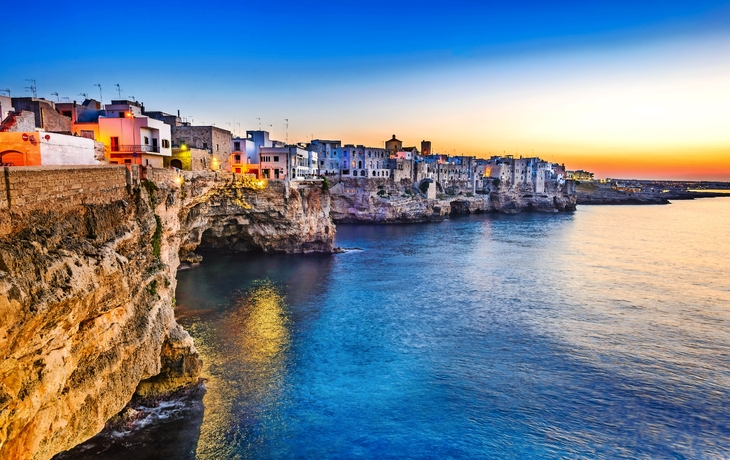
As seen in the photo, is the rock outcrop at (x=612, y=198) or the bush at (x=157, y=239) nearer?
the bush at (x=157, y=239)

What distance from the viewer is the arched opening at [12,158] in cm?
1736

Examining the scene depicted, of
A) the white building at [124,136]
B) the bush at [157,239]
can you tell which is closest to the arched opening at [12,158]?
the bush at [157,239]

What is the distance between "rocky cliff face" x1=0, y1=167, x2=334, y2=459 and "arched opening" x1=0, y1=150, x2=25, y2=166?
168 inches

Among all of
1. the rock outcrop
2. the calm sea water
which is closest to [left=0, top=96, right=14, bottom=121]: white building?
the calm sea water

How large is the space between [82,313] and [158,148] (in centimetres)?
2548

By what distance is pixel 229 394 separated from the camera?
18078 millimetres

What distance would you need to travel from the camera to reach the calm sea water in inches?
623

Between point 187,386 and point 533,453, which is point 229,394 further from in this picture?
point 533,453

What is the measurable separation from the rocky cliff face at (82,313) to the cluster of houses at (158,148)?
4282 mm

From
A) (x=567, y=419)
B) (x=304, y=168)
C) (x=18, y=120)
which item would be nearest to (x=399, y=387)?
(x=567, y=419)

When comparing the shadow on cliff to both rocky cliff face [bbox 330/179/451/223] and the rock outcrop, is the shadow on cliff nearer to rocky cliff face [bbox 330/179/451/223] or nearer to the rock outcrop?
rocky cliff face [bbox 330/179/451/223]

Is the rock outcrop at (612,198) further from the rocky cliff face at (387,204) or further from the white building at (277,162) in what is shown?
the white building at (277,162)

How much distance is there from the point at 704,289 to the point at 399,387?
31.2 m

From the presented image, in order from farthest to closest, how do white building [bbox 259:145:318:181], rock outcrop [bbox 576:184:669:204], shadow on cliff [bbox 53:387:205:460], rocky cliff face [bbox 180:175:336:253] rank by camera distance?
rock outcrop [bbox 576:184:669:204]
white building [bbox 259:145:318:181]
rocky cliff face [bbox 180:175:336:253]
shadow on cliff [bbox 53:387:205:460]
